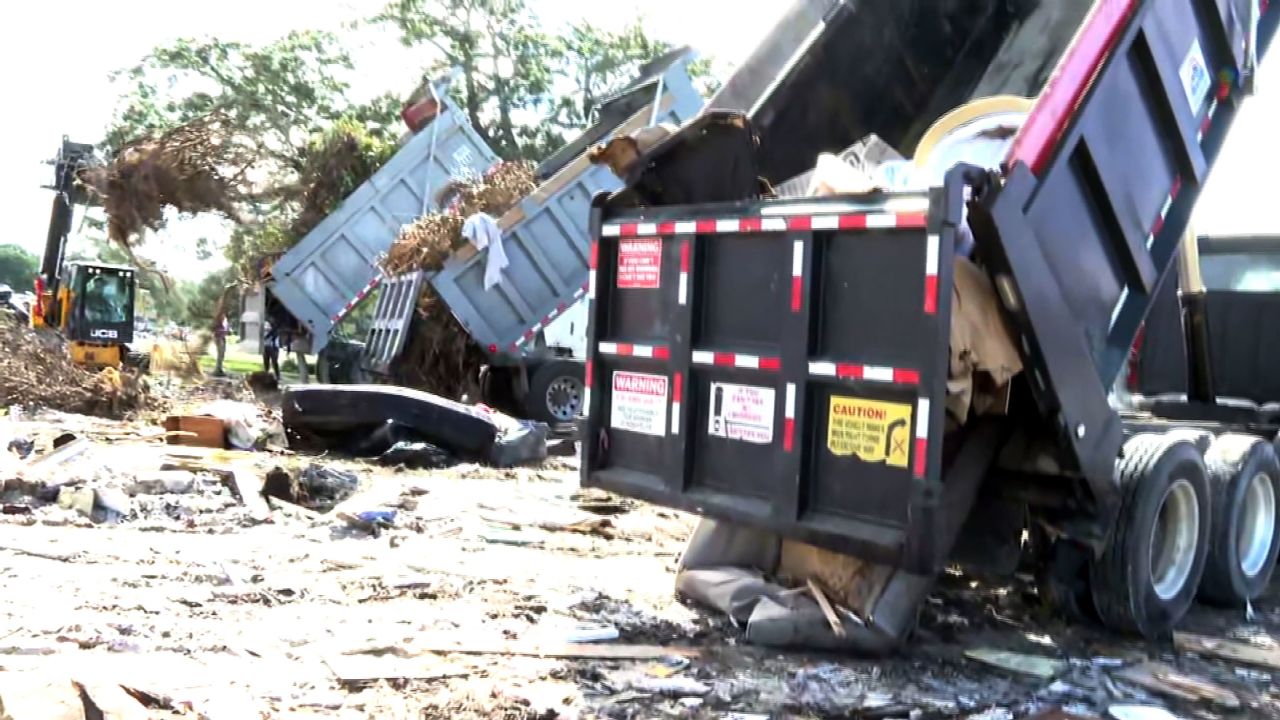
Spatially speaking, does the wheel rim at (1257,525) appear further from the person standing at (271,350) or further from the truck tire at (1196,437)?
the person standing at (271,350)

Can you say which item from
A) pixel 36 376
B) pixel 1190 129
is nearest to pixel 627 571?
pixel 1190 129

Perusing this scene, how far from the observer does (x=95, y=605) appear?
450 cm

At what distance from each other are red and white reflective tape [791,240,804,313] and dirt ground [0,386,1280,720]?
53.4 inches

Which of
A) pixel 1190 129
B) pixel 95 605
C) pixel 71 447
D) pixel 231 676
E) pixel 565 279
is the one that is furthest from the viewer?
pixel 565 279

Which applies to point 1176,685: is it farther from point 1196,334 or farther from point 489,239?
point 489,239

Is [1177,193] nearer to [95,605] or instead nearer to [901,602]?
[901,602]

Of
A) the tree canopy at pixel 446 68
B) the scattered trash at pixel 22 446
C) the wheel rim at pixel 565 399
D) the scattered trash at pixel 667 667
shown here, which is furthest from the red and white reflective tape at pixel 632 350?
the tree canopy at pixel 446 68

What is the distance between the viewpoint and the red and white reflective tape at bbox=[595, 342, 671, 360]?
4.56 metres

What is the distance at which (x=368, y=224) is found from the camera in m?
14.7

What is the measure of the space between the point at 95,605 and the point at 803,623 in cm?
290

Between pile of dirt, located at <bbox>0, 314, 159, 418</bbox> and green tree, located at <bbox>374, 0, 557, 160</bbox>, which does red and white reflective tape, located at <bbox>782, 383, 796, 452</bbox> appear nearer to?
pile of dirt, located at <bbox>0, 314, 159, 418</bbox>

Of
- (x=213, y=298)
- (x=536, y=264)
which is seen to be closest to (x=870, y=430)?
(x=536, y=264)

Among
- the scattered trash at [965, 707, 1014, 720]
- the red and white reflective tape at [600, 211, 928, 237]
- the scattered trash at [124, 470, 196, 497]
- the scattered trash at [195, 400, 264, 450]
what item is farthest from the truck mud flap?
the scattered trash at [965, 707, 1014, 720]

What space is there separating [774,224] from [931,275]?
0.72 metres
